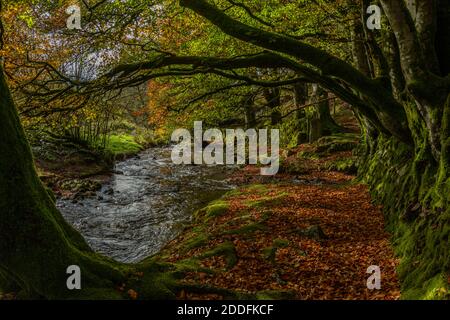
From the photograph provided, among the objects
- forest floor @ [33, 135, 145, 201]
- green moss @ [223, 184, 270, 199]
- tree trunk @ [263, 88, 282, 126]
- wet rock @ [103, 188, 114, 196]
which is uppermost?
tree trunk @ [263, 88, 282, 126]

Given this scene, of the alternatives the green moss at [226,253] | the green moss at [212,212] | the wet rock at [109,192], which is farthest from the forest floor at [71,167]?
the green moss at [226,253]

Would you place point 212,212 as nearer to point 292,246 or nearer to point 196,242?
point 196,242

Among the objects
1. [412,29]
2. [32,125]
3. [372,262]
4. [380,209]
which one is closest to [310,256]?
[372,262]

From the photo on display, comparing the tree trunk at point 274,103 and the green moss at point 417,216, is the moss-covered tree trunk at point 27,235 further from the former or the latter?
the tree trunk at point 274,103

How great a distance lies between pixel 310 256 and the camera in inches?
332

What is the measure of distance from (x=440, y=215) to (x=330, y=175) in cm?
1196

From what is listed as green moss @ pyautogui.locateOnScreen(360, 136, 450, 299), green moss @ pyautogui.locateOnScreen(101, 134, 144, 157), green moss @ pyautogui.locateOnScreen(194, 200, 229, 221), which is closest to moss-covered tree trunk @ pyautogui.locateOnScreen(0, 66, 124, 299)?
green moss @ pyautogui.locateOnScreen(360, 136, 450, 299)

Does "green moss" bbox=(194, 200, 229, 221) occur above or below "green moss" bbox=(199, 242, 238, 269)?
above

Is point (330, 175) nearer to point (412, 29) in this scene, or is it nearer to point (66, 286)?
point (412, 29)

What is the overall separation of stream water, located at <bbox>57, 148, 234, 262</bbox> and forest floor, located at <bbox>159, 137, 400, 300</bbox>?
4.04ft

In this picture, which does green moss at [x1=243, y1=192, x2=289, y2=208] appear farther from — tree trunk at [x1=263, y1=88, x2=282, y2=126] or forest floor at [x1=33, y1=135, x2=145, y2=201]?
forest floor at [x1=33, y1=135, x2=145, y2=201]

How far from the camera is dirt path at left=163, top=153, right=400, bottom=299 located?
7.04 metres

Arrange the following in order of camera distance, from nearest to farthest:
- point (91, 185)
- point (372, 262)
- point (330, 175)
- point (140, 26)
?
point (372, 262), point (140, 26), point (330, 175), point (91, 185)

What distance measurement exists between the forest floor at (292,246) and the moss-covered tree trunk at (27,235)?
1782 millimetres
